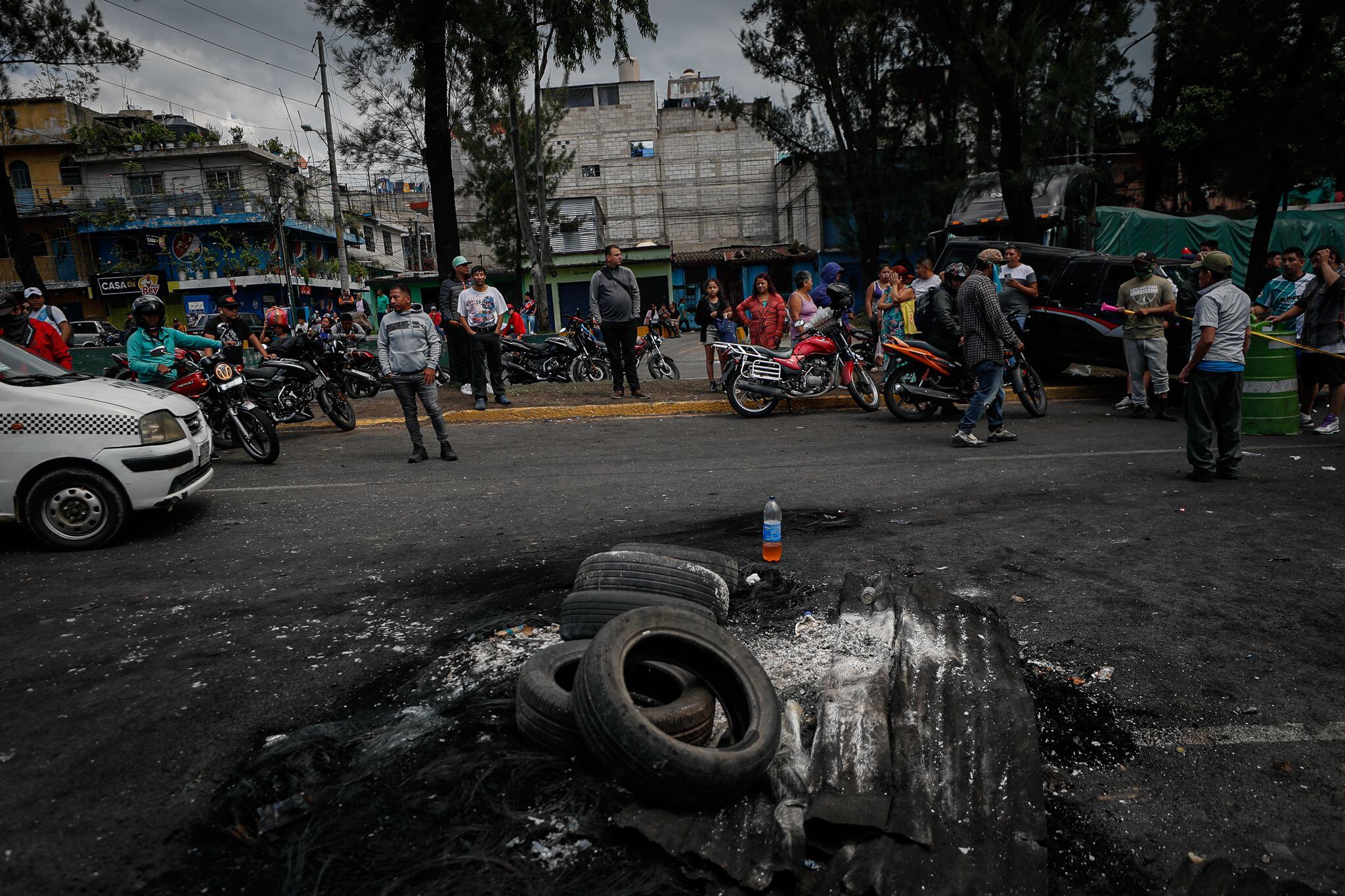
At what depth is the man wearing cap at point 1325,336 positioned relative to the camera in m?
9.13

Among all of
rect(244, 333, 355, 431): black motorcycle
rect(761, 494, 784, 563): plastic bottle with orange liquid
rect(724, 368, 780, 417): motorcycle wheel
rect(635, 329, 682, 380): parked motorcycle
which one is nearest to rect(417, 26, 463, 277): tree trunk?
rect(244, 333, 355, 431): black motorcycle

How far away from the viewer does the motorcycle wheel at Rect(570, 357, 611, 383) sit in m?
16.9

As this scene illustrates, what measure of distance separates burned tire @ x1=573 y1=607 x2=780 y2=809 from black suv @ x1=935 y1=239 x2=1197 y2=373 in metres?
10.5

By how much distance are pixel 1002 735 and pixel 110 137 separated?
194 ft

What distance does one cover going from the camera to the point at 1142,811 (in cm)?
278

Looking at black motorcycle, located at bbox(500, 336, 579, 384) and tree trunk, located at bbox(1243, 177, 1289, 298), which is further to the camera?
tree trunk, located at bbox(1243, 177, 1289, 298)

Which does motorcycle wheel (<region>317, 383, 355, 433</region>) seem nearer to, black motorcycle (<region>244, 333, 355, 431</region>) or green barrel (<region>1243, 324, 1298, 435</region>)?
black motorcycle (<region>244, 333, 355, 431</region>)

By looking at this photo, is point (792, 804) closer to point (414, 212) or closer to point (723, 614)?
point (723, 614)

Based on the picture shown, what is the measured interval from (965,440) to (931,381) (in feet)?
6.56

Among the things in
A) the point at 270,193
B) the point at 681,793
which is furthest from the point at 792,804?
the point at 270,193

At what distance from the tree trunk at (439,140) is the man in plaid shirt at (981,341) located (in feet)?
27.7

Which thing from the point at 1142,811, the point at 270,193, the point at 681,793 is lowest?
the point at 1142,811

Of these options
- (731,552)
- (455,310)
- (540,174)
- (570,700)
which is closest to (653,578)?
(570,700)

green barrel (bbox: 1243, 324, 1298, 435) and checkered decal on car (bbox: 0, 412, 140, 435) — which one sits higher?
checkered decal on car (bbox: 0, 412, 140, 435)
